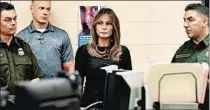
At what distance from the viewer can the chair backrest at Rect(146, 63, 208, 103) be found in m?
2.18

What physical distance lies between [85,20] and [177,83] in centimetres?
248

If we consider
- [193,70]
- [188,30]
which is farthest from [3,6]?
[193,70]

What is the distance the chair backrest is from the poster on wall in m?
2.36

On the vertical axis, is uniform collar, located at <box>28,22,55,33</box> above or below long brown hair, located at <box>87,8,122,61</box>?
above

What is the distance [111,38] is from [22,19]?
1425 millimetres

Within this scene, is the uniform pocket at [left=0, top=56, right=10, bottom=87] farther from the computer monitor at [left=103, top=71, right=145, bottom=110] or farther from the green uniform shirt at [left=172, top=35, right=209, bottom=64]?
the green uniform shirt at [left=172, top=35, right=209, bottom=64]

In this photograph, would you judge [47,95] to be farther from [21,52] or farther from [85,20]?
[85,20]

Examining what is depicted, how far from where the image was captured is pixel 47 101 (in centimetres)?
153

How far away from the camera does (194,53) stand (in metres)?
3.17

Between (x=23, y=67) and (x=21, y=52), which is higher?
(x=21, y=52)

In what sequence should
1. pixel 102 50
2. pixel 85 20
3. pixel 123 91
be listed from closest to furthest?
1. pixel 123 91
2. pixel 102 50
3. pixel 85 20

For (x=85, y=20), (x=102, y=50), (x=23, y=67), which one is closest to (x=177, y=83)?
(x=102, y=50)

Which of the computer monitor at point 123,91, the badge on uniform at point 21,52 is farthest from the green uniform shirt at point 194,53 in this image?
the badge on uniform at point 21,52

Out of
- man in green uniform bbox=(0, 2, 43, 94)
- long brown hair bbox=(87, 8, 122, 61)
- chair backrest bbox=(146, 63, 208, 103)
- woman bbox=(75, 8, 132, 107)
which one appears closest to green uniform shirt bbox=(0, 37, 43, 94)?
man in green uniform bbox=(0, 2, 43, 94)
